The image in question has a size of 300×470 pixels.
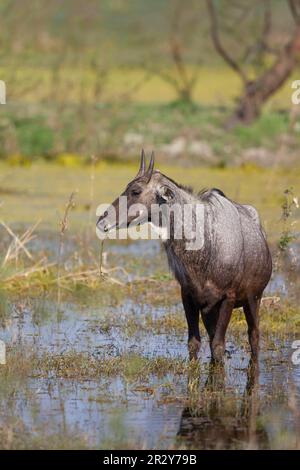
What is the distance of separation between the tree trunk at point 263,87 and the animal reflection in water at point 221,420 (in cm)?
1589

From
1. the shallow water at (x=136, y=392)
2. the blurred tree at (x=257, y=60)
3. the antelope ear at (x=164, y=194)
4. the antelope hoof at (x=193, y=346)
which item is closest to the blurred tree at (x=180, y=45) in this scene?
the blurred tree at (x=257, y=60)

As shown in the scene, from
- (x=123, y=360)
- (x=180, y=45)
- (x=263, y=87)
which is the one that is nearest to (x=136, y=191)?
(x=123, y=360)

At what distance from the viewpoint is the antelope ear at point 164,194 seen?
9281 millimetres

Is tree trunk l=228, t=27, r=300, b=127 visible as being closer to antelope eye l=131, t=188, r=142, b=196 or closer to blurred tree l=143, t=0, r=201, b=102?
blurred tree l=143, t=0, r=201, b=102

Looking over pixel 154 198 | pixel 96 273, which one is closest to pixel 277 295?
pixel 96 273

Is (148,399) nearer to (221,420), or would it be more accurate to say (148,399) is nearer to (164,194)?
(221,420)

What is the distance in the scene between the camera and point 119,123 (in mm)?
23672

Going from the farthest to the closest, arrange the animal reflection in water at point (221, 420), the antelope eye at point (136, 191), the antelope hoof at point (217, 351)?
the antelope hoof at point (217, 351), the antelope eye at point (136, 191), the animal reflection in water at point (221, 420)

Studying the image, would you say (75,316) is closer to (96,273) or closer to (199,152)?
(96,273)

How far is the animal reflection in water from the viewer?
7523 mm

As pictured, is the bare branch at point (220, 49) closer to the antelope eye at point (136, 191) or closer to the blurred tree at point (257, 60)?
the blurred tree at point (257, 60)

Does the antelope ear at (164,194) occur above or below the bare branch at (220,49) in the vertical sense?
below

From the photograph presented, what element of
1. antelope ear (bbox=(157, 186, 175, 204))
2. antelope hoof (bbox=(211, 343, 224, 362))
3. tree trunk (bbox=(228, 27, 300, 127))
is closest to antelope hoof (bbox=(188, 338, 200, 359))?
antelope hoof (bbox=(211, 343, 224, 362))

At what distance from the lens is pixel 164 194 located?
9281mm
